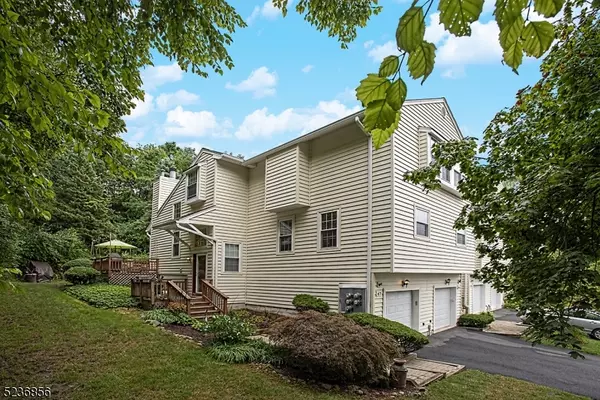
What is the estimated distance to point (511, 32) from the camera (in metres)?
0.90

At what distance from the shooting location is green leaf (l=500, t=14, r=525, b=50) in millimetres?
870

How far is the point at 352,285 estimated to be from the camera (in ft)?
35.2

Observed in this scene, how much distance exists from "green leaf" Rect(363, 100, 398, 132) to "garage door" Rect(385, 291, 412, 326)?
10877mm

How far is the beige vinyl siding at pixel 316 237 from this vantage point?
11.1m

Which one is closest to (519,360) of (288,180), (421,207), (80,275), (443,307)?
(443,307)

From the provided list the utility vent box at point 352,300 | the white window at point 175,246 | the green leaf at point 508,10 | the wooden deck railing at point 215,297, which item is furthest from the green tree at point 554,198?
the white window at point 175,246

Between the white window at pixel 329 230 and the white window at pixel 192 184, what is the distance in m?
6.33

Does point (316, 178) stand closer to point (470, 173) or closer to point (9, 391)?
point (470, 173)

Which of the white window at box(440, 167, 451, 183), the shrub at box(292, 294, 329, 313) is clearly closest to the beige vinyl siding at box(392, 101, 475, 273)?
the white window at box(440, 167, 451, 183)

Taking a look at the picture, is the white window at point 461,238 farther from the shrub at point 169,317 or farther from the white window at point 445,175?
the shrub at point 169,317

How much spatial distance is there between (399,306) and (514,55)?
11.8m

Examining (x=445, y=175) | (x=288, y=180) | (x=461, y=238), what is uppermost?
(x=445, y=175)

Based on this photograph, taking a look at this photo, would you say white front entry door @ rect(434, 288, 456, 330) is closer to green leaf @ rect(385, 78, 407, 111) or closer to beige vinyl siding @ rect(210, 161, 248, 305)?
beige vinyl siding @ rect(210, 161, 248, 305)

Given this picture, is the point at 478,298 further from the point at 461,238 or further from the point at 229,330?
the point at 229,330
